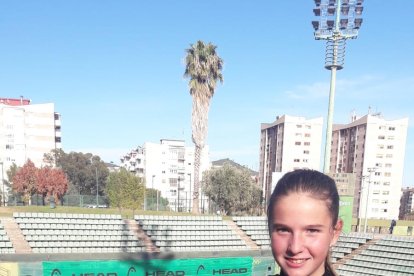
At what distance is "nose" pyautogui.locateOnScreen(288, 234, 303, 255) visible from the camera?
120 cm

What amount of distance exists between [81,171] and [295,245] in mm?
59123

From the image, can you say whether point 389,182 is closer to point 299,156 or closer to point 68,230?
point 299,156

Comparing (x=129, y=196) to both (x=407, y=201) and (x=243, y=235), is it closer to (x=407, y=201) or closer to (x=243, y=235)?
(x=243, y=235)

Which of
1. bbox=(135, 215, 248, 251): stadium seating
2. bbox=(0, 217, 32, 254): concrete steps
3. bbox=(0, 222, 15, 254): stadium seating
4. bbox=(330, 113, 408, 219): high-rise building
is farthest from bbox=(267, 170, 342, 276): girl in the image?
bbox=(330, 113, 408, 219): high-rise building

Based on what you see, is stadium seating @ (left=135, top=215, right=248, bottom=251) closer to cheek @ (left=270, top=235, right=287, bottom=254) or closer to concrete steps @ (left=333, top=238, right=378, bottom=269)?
concrete steps @ (left=333, top=238, right=378, bottom=269)

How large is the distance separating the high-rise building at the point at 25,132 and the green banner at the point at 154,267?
195ft

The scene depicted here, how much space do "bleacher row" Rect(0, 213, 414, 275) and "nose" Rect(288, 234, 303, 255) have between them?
51.6ft

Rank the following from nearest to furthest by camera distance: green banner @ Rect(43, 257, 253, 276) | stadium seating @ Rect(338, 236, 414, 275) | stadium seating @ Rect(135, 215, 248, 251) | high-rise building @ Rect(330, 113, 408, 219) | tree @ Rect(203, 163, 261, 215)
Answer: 1. green banner @ Rect(43, 257, 253, 276)
2. stadium seating @ Rect(338, 236, 414, 275)
3. stadium seating @ Rect(135, 215, 248, 251)
4. tree @ Rect(203, 163, 261, 215)
5. high-rise building @ Rect(330, 113, 408, 219)

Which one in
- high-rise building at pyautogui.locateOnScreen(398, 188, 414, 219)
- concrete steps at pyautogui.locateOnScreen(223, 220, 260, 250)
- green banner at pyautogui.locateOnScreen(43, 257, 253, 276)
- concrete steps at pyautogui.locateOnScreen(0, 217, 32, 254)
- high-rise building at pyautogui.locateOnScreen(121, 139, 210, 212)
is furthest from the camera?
Answer: high-rise building at pyautogui.locateOnScreen(398, 188, 414, 219)

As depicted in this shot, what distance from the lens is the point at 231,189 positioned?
38.5 meters

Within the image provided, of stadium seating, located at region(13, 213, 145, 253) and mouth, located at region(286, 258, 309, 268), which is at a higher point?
mouth, located at region(286, 258, 309, 268)

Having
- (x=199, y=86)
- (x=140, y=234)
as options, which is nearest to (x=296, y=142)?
(x=199, y=86)

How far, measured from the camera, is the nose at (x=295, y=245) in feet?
3.93

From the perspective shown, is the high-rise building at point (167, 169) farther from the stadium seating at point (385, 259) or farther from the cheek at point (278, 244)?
the cheek at point (278, 244)
